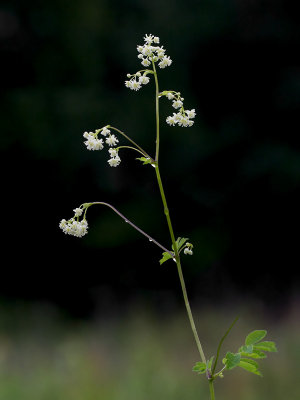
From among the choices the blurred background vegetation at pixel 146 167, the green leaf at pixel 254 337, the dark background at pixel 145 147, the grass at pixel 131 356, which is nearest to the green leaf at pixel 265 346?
the green leaf at pixel 254 337

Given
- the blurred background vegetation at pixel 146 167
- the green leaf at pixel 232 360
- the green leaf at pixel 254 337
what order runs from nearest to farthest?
the green leaf at pixel 232 360 → the green leaf at pixel 254 337 → the blurred background vegetation at pixel 146 167

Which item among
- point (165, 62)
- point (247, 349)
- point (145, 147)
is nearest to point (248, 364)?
point (247, 349)

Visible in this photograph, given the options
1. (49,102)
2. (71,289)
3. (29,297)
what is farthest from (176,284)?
(49,102)

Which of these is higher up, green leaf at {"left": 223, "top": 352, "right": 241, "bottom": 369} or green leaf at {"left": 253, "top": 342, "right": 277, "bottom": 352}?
green leaf at {"left": 253, "top": 342, "right": 277, "bottom": 352}

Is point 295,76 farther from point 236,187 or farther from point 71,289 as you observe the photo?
point 71,289

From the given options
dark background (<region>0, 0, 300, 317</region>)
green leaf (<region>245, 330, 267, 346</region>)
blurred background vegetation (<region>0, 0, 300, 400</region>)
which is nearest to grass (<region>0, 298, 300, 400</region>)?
blurred background vegetation (<region>0, 0, 300, 400</region>)

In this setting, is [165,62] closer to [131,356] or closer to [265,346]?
[265,346]

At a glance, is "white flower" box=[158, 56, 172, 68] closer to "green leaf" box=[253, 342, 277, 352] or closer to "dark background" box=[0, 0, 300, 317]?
"green leaf" box=[253, 342, 277, 352]

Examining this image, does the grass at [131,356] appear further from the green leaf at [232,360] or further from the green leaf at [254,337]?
the green leaf at [232,360]
